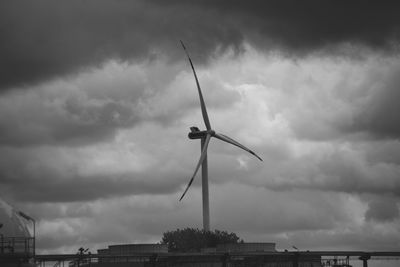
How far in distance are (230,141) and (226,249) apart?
73.8 ft

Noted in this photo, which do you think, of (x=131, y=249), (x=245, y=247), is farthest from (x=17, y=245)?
(x=245, y=247)

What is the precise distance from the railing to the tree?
75.8 meters

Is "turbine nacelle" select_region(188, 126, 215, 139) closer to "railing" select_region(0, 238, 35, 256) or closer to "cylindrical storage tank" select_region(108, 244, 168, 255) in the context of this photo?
"cylindrical storage tank" select_region(108, 244, 168, 255)

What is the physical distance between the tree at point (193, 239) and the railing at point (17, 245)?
7581 cm

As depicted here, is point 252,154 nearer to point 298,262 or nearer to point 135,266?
point 298,262

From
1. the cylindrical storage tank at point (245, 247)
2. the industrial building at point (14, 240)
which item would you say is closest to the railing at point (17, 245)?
the industrial building at point (14, 240)

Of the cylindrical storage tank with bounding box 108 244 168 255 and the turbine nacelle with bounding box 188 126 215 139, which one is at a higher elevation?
the turbine nacelle with bounding box 188 126 215 139

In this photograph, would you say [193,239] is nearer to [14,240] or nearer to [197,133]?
[197,133]

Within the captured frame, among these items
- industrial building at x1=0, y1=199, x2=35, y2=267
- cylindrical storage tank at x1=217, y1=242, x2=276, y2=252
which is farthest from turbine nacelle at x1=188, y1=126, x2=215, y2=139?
industrial building at x1=0, y1=199, x2=35, y2=267

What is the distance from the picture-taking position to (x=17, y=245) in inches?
3922

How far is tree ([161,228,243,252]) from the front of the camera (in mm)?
179250

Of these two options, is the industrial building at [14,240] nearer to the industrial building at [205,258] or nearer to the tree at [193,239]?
the industrial building at [205,258]

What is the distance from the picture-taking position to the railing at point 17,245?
319ft

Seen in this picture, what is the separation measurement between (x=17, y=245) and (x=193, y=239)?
87.0 m
